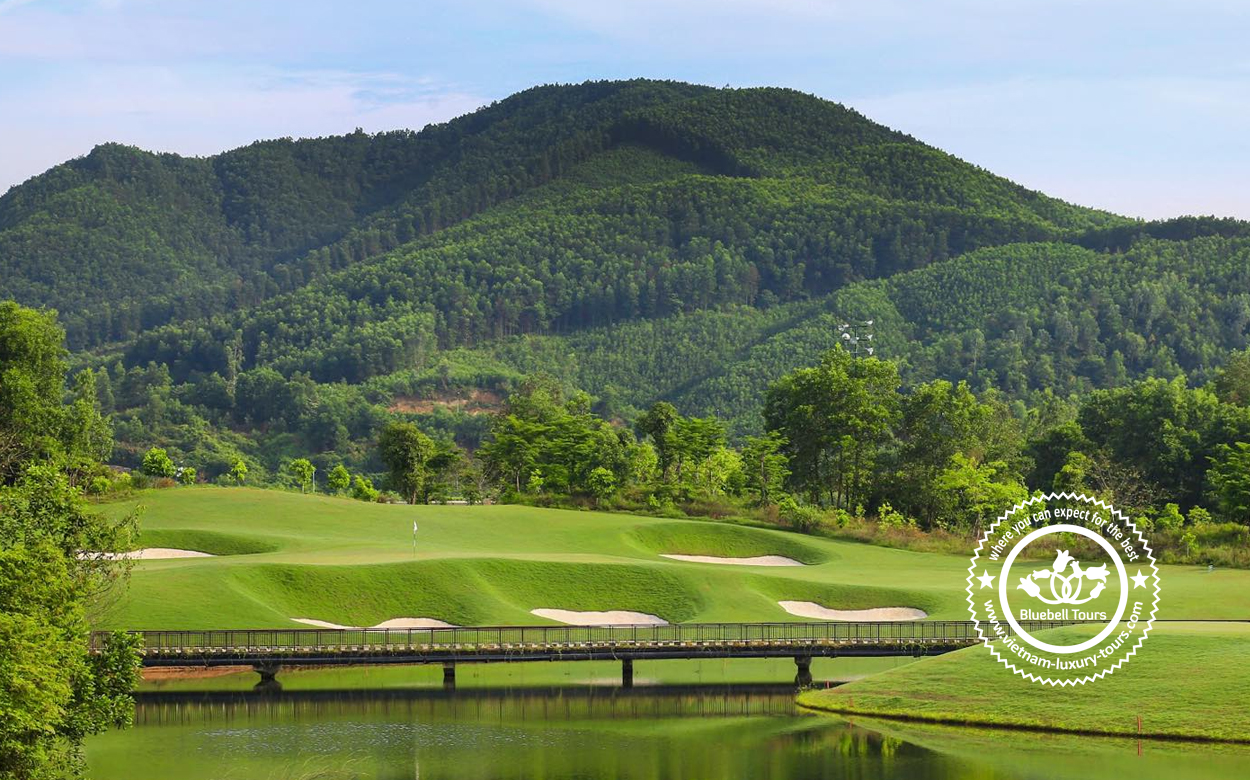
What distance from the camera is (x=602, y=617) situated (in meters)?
66.1

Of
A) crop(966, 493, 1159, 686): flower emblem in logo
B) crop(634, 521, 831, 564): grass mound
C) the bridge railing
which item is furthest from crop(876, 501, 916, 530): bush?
the bridge railing

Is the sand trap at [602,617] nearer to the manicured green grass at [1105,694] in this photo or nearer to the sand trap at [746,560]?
the manicured green grass at [1105,694]

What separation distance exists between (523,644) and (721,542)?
2687 cm

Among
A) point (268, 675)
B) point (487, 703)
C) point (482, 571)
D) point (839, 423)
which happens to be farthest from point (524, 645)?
point (839, 423)

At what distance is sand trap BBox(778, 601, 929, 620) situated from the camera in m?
65.4

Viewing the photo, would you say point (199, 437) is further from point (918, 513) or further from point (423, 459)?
point (918, 513)

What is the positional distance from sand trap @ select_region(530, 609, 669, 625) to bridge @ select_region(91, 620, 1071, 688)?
13.1 ft

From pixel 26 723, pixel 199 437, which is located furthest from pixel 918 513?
pixel 199 437

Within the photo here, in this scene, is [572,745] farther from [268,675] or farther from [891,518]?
[891,518]

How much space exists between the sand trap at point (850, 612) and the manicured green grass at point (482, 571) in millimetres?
461

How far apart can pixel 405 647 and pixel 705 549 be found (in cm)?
2797

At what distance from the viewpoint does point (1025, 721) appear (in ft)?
152

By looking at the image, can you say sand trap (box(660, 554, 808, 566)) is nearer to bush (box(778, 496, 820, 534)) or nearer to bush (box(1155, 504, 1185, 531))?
bush (box(778, 496, 820, 534))

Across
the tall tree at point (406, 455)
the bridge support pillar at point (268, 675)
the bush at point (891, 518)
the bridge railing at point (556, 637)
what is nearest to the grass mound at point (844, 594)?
the bridge railing at point (556, 637)
